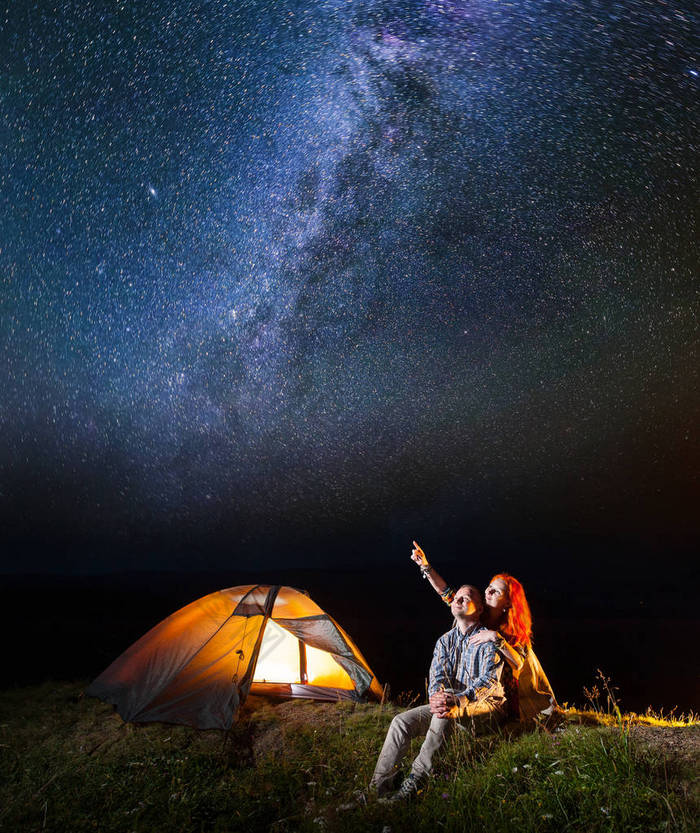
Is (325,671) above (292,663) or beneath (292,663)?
beneath

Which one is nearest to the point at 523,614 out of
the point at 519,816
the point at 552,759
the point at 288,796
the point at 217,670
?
the point at 552,759

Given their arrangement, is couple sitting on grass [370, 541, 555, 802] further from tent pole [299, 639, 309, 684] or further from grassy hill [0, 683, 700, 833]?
tent pole [299, 639, 309, 684]

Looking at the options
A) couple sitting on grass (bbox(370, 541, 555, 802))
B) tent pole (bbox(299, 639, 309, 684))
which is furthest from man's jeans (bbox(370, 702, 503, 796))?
tent pole (bbox(299, 639, 309, 684))

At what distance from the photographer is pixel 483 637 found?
5031 mm

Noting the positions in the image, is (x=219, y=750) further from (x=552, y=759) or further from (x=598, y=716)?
(x=598, y=716)

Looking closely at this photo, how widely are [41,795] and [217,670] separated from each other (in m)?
2.71

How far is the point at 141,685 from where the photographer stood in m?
7.60

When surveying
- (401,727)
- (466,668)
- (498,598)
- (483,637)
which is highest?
(498,598)

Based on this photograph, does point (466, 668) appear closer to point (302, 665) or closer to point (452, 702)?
point (452, 702)

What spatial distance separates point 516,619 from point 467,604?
714 mm

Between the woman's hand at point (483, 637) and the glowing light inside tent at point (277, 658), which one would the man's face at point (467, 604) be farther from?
the glowing light inside tent at point (277, 658)

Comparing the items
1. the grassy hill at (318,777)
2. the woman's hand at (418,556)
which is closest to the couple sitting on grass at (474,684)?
the grassy hill at (318,777)

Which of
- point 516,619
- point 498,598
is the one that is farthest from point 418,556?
point 516,619

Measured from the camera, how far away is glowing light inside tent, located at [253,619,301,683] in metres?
9.22
